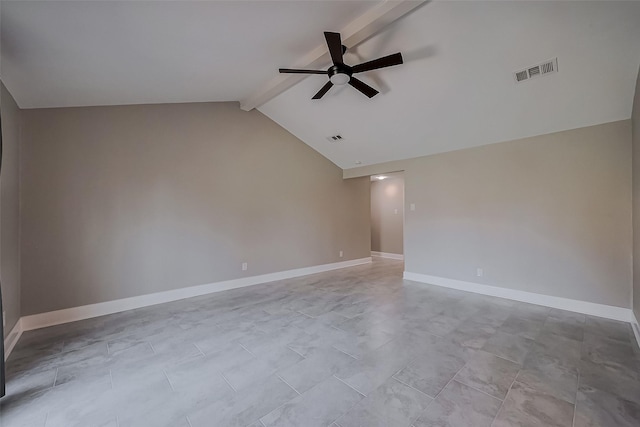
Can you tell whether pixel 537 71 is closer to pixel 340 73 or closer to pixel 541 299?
pixel 340 73

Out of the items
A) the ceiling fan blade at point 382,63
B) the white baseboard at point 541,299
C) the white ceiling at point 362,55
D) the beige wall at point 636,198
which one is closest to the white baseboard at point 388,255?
the white baseboard at point 541,299

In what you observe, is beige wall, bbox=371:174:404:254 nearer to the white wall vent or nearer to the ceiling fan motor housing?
the white wall vent

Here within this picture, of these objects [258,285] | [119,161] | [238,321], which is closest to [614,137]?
[238,321]

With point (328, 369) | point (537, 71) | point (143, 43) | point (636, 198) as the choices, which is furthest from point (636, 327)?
point (143, 43)

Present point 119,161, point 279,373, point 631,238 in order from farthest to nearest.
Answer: point 119,161, point 631,238, point 279,373

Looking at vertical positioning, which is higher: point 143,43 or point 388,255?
point 143,43

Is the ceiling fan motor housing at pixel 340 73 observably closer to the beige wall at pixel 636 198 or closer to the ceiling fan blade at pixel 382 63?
the ceiling fan blade at pixel 382 63

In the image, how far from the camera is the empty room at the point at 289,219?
74.5 inches

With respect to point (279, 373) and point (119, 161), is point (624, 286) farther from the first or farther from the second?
point (119, 161)

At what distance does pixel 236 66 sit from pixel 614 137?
4.70 m

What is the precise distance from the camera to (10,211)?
2.68m

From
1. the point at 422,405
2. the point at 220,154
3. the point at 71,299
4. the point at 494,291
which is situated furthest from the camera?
the point at 220,154

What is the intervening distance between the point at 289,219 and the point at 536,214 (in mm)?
4104

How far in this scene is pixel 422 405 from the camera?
1.73 m
